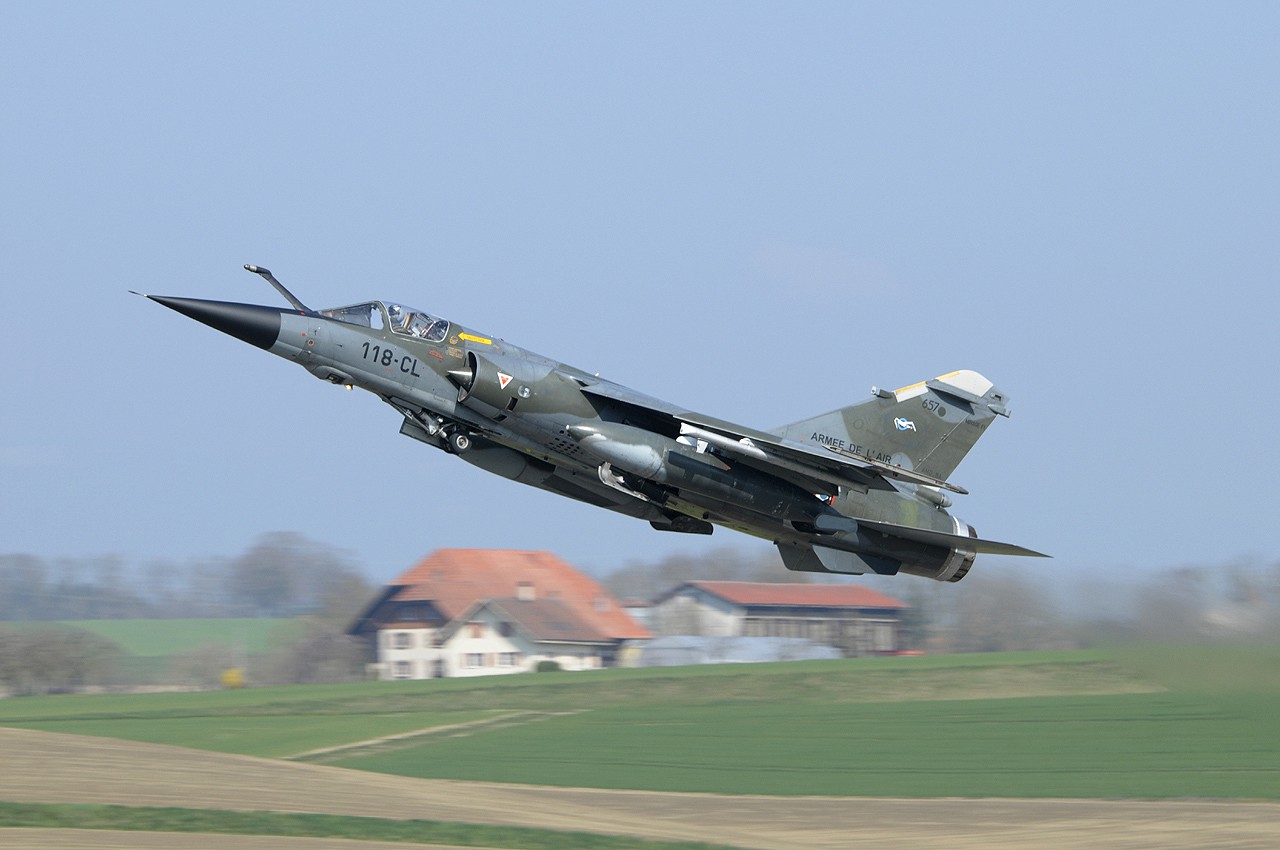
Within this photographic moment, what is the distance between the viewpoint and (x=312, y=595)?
71312mm

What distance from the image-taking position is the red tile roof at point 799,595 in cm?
7331

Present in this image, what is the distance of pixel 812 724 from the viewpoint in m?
44.5

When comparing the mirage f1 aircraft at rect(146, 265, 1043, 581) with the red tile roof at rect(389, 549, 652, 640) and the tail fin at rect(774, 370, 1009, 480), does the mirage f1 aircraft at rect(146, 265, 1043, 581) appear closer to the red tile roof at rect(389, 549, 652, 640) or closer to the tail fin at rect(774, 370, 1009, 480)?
the tail fin at rect(774, 370, 1009, 480)

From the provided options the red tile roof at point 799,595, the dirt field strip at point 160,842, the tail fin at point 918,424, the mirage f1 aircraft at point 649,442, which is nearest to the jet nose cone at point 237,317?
the mirage f1 aircraft at point 649,442

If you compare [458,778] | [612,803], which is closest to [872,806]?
[612,803]

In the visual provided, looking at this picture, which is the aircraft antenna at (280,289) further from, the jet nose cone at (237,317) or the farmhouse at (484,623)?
the farmhouse at (484,623)

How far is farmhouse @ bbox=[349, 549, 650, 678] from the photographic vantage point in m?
66.1

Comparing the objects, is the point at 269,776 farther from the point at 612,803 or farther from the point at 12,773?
the point at 612,803

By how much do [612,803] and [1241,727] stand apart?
64.7 ft

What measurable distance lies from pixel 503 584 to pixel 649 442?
1845 inches

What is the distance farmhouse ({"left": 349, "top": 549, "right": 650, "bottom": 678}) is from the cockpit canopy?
1768 inches

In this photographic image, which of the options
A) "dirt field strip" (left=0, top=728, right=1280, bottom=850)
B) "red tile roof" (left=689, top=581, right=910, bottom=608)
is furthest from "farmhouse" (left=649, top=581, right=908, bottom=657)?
"dirt field strip" (left=0, top=728, right=1280, bottom=850)

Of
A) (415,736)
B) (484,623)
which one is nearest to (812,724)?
(415,736)

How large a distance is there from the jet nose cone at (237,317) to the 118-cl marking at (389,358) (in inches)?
54.7
